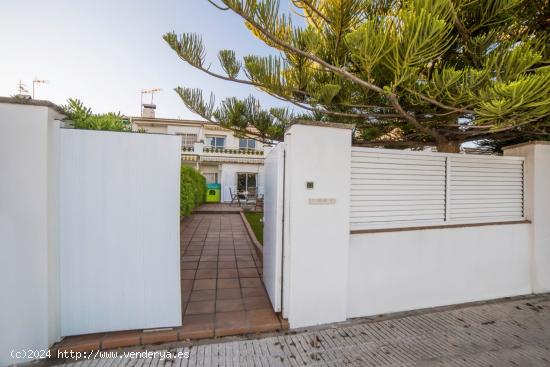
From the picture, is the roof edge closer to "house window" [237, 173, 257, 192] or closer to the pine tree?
the pine tree

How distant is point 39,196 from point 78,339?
4.97 feet

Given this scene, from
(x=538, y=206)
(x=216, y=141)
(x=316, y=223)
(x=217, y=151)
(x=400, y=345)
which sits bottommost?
(x=400, y=345)

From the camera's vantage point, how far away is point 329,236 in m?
2.97

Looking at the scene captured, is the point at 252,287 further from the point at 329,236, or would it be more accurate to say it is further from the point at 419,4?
the point at 419,4

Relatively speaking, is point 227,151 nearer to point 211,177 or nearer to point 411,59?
point 211,177

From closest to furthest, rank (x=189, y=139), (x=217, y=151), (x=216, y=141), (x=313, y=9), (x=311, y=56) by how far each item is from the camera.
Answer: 1. (x=313, y=9)
2. (x=311, y=56)
3. (x=217, y=151)
4. (x=189, y=139)
5. (x=216, y=141)

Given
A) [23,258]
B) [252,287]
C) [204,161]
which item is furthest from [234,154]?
[23,258]

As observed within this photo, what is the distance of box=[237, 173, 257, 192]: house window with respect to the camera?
19.0 meters

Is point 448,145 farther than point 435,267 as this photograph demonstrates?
Yes

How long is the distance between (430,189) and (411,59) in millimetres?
1815

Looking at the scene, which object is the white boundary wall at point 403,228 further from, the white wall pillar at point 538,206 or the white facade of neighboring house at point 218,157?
the white facade of neighboring house at point 218,157

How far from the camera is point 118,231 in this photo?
260cm

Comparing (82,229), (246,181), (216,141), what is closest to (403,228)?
(82,229)

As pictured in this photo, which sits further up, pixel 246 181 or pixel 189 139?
pixel 189 139
